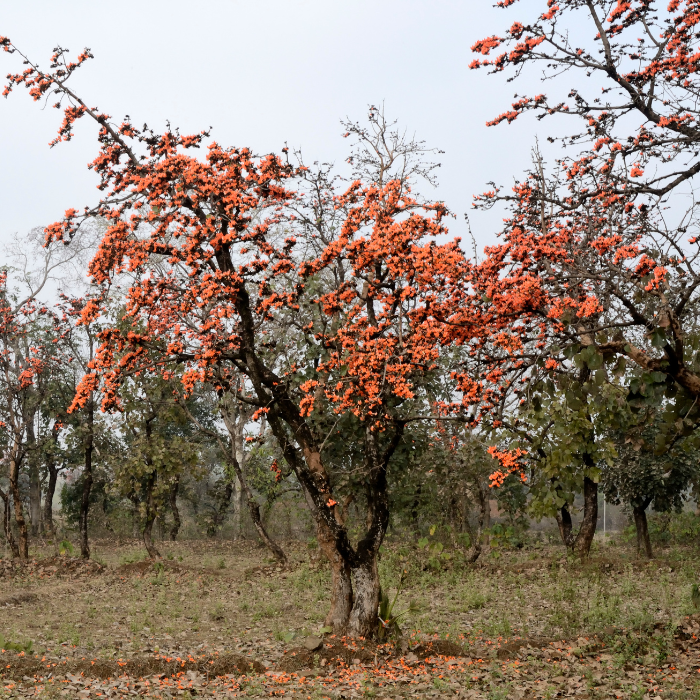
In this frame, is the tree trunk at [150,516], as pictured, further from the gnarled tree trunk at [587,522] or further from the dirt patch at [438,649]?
the dirt patch at [438,649]

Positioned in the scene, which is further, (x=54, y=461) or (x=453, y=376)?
(x=54, y=461)

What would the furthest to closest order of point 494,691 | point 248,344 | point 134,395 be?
point 134,395 → point 248,344 → point 494,691

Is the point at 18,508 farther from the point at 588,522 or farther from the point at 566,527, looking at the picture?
the point at 588,522

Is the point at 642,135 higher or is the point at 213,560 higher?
the point at 642,135

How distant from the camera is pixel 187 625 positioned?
38.1 feet

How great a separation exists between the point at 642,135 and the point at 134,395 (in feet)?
47.3

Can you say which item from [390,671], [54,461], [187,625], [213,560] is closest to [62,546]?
[213,560]

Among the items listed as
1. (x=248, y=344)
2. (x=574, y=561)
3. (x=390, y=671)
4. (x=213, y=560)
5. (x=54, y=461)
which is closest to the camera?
(x=390, y=671)

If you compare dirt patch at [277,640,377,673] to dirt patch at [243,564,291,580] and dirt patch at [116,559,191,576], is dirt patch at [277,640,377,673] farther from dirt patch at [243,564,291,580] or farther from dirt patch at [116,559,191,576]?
dirt patch at [116,559,191,576]

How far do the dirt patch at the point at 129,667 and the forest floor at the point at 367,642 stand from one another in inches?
0.9

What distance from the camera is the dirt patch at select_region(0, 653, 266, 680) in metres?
8.22

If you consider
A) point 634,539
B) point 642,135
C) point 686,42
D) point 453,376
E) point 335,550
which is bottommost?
point 634,539

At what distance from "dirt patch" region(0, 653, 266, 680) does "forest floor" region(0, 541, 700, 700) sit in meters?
0.02

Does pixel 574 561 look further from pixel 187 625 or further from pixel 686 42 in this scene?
pixel 686 42
